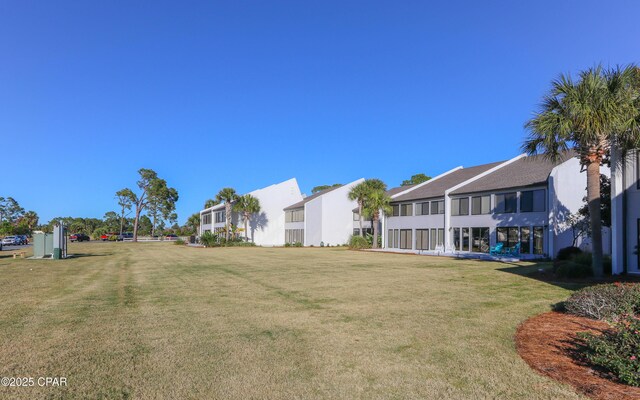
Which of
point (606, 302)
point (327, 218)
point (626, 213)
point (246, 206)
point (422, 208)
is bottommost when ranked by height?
point (606, 302)

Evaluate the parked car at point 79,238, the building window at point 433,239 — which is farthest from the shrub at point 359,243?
the parked car at point 79,238

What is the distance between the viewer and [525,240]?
2867 cm

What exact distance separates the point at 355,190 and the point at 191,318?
40.3 metres

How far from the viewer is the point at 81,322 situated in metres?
8.20

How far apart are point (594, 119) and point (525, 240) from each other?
54.9ft

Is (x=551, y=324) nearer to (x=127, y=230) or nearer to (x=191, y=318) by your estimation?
(x=191, y=318)

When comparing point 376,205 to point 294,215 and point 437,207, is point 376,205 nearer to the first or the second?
point 437,207

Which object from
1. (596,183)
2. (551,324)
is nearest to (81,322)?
(551,324)

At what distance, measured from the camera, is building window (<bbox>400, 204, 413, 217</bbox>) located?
39.9 meters

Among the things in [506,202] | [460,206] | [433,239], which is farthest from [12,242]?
[506,202]

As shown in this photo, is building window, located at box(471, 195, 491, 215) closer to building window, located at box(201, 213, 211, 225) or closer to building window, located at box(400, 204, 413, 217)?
building window, located at box(400, 204, 413, 217)

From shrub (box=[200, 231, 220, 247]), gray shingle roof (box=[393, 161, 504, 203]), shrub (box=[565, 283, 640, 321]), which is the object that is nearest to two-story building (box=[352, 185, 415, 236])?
gray shingle roof (box=[393, 161, 504, 203])

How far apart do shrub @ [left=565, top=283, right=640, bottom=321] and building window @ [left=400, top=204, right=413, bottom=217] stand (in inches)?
1220

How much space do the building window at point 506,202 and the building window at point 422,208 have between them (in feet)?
25.7
